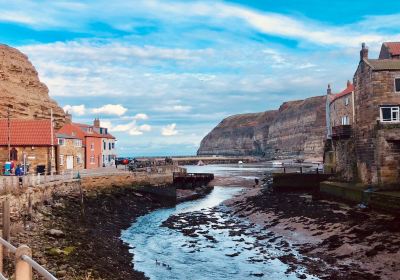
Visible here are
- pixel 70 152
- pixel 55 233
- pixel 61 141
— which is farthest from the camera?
pixel 70 152

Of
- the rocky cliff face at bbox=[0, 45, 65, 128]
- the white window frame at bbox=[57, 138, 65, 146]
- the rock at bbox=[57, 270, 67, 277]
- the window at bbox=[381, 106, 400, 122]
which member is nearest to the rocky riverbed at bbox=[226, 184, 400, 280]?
the window at bbox=[381, 106, 400, 122]

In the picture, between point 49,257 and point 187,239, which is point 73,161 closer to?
point 187,239

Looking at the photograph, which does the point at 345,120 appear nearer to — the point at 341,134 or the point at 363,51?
the point at 341,134

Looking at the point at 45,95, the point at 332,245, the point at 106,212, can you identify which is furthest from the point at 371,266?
the point at 45,95

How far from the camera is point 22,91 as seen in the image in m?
93.4

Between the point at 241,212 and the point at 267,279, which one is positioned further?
the point at 241,212

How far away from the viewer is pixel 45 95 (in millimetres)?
105875

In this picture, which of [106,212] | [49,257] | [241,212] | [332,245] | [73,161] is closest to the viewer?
[49,257]

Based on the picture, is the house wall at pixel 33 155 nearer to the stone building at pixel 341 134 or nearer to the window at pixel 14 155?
the window at pixel 14 155

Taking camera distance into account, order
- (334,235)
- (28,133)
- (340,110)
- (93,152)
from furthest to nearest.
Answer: (93,152)
(340,110)
(28,133)
(334,235)

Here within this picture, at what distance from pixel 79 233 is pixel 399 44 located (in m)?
55.0

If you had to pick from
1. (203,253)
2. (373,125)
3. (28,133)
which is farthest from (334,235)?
(28,133)

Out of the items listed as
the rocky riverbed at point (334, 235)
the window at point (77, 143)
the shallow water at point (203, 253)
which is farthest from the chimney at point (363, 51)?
the window at point (77, 143)

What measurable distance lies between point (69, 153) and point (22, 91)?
43.6m
